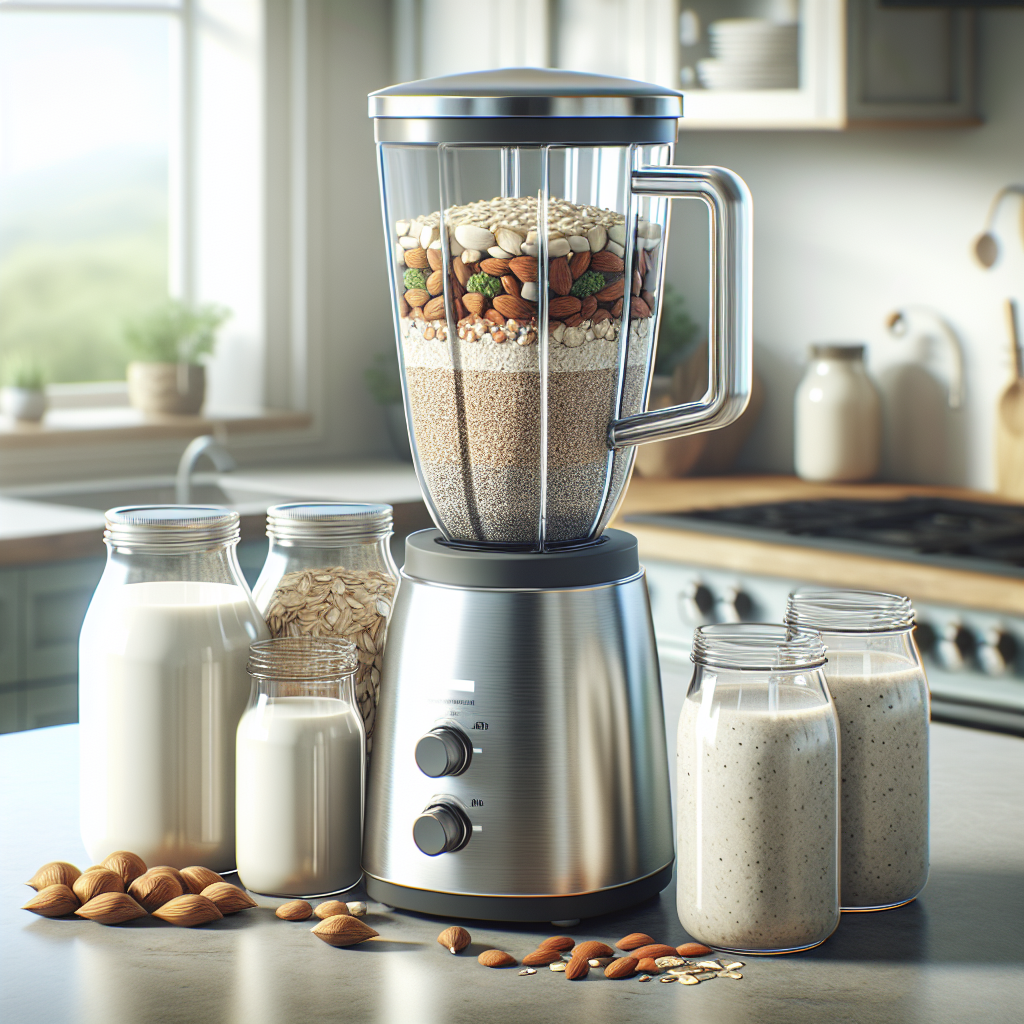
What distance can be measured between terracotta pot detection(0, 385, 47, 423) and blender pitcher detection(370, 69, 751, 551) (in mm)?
2282

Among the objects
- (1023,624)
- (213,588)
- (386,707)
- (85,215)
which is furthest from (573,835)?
(85,215)

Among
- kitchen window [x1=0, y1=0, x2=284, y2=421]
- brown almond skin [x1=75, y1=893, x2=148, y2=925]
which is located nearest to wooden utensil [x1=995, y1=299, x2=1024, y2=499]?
kitchen window [x1=0, y1=0, x2=284, y2=421]

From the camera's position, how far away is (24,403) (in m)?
3.09

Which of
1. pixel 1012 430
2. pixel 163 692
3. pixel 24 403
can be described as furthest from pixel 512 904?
pixel 24 403

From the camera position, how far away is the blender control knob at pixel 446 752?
0.87m

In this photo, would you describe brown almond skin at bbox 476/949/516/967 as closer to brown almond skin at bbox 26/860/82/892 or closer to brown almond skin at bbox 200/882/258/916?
brown almond skin at bbox 200/882/258/916

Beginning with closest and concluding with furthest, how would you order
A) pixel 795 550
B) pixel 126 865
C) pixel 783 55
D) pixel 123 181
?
pixel 126 865
pixel 795 550
pixel 783 55
pixel 123 181

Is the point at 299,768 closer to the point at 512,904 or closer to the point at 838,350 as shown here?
the point at 512,904

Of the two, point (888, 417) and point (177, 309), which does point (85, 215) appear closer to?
point (177, 309)

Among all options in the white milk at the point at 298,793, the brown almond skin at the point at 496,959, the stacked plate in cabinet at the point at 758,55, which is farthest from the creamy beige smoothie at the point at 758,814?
the stacked plate in cabinet at the point at 758,55

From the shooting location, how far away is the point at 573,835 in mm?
882

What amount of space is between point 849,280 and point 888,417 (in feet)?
0.98

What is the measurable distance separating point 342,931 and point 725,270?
0.44 meters

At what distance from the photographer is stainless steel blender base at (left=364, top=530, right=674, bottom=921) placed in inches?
34.4
